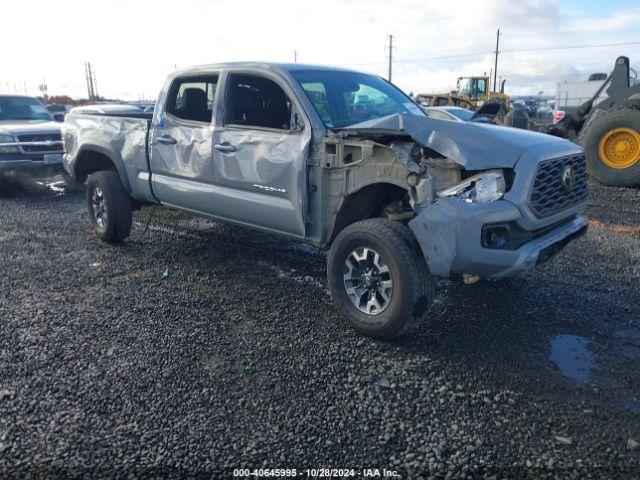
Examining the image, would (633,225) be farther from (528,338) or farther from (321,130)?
(321,130)

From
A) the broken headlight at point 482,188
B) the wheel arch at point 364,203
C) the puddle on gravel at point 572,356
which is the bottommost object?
the puddle on gravel at point 572,356

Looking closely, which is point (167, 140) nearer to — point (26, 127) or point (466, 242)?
point (466, 242)

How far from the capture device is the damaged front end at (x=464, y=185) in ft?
11.4

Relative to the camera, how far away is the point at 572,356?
12.0 ft

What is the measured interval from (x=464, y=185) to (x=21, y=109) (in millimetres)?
10784

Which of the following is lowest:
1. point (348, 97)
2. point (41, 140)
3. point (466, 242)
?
point (466, 242)

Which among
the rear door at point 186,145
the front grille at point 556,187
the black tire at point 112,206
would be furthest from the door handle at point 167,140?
the front grille at point 556,187

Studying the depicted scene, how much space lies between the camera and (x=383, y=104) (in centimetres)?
500

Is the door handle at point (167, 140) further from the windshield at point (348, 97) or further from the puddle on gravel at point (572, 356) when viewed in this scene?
the puddle on gravel at point (572, 356)

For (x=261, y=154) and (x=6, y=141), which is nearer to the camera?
(x=261, y=154)

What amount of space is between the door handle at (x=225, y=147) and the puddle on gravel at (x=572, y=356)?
306 centimetres

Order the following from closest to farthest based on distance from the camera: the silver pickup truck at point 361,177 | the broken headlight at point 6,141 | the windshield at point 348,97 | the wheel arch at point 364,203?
the silver pickup truck at point 361,177 → the wheel arch at point 364,203 → the windshield at point 348,97 → the broken headlight at point 6,141

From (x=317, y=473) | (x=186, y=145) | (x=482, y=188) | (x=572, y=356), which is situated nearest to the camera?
(x=317, y=473)

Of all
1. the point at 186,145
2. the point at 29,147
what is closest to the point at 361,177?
the point at 186,145
